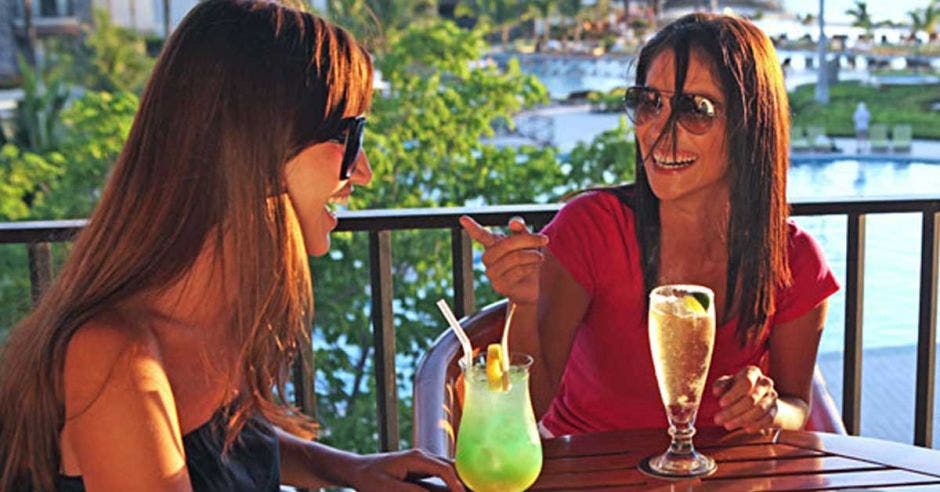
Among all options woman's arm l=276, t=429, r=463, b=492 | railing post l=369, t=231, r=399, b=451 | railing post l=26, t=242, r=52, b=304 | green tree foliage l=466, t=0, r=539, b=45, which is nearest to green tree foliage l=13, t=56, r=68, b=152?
green tree foliage l=466, t=0, r=539, b=45

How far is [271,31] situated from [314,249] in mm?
273

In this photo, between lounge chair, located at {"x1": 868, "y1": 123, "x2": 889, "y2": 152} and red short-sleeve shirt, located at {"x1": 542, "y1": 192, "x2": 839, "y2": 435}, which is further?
lounge chair, located at {"x1": 868, "y1": 123, "x2": 889, "y2": 152}

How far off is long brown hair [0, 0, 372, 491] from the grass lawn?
2091 cm

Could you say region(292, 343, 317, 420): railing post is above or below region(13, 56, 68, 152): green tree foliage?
below

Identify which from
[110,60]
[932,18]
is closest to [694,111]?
[110,60]

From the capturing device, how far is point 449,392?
151 centimetres

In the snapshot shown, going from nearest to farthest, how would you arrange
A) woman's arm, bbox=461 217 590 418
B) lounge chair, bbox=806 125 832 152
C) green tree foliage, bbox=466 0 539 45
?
woman's arm, bbox=461 217 590 418 < lounge chair, bbox=806 125 832 152 < green tree foliage, bbox=466 0 539 45

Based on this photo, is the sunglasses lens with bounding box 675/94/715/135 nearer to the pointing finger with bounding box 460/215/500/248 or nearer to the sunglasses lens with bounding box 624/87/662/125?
the sunglasses lens with bounding box 624/87/662/125

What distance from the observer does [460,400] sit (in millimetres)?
1570

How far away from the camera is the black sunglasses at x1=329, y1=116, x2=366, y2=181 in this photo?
4.01 ft

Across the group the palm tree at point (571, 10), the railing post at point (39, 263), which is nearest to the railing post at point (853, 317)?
the railing post at point (39, 263)

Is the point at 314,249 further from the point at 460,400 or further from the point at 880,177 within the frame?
the point at 880,177

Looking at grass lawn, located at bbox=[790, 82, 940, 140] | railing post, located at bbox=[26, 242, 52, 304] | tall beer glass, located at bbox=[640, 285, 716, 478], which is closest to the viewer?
tall beer glass, located at bbox=[640, 285, 716, 478]

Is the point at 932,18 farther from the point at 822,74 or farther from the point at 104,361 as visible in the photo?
the point at 104,361
